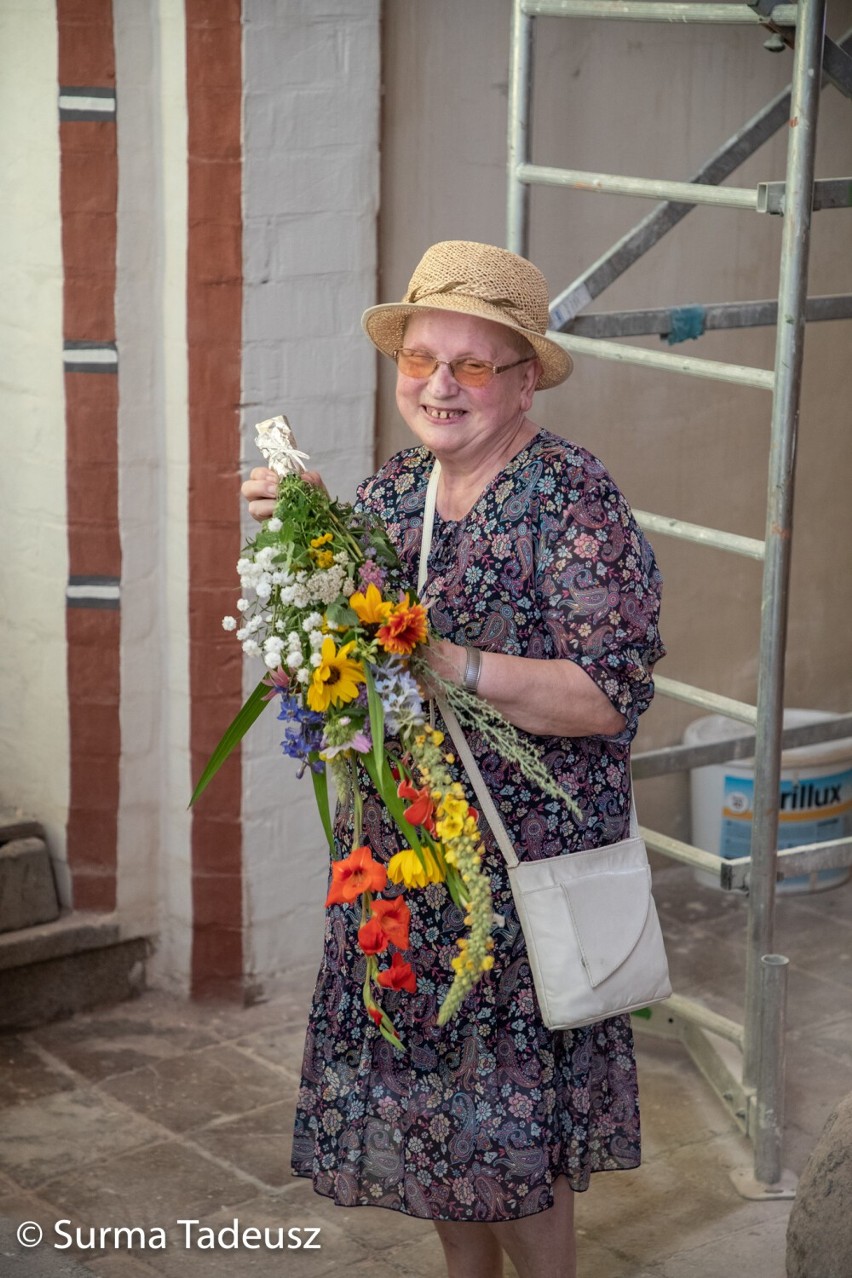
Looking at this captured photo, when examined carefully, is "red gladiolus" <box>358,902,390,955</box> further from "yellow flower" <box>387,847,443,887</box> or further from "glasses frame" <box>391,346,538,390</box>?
"glasses frame" <box>391,346,538,390</box>

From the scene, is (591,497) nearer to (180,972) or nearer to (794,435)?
(794,435)

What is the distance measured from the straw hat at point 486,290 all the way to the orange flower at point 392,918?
39.4 inches

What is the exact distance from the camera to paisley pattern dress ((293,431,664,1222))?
115 inches

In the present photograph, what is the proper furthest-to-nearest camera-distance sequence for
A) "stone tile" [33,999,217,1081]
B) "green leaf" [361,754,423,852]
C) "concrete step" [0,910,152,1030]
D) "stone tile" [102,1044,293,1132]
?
"concrete step" [0,910,152,1030] → "stone tile" [33,999,217,1081] → "stone tile" [102,1044,293,1132] → "green leaf" [361,754,423,852]

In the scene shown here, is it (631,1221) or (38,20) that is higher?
(38,20)

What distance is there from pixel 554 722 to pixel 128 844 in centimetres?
233

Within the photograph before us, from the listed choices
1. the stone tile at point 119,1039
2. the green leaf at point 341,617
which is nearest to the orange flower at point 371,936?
the green leaf at point 341,617

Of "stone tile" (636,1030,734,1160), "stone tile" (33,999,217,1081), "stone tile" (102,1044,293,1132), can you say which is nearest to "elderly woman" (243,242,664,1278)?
"stone tile" (636,1030,734,1160)

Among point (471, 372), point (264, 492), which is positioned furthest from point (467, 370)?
point (264, 492)

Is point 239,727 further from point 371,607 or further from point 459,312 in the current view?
point 459,312

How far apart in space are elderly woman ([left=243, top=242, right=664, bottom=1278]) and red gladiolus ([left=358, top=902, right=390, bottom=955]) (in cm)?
18

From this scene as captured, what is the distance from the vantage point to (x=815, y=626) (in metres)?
6.09

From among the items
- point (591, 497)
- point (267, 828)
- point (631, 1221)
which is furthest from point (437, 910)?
point (267, 828)
